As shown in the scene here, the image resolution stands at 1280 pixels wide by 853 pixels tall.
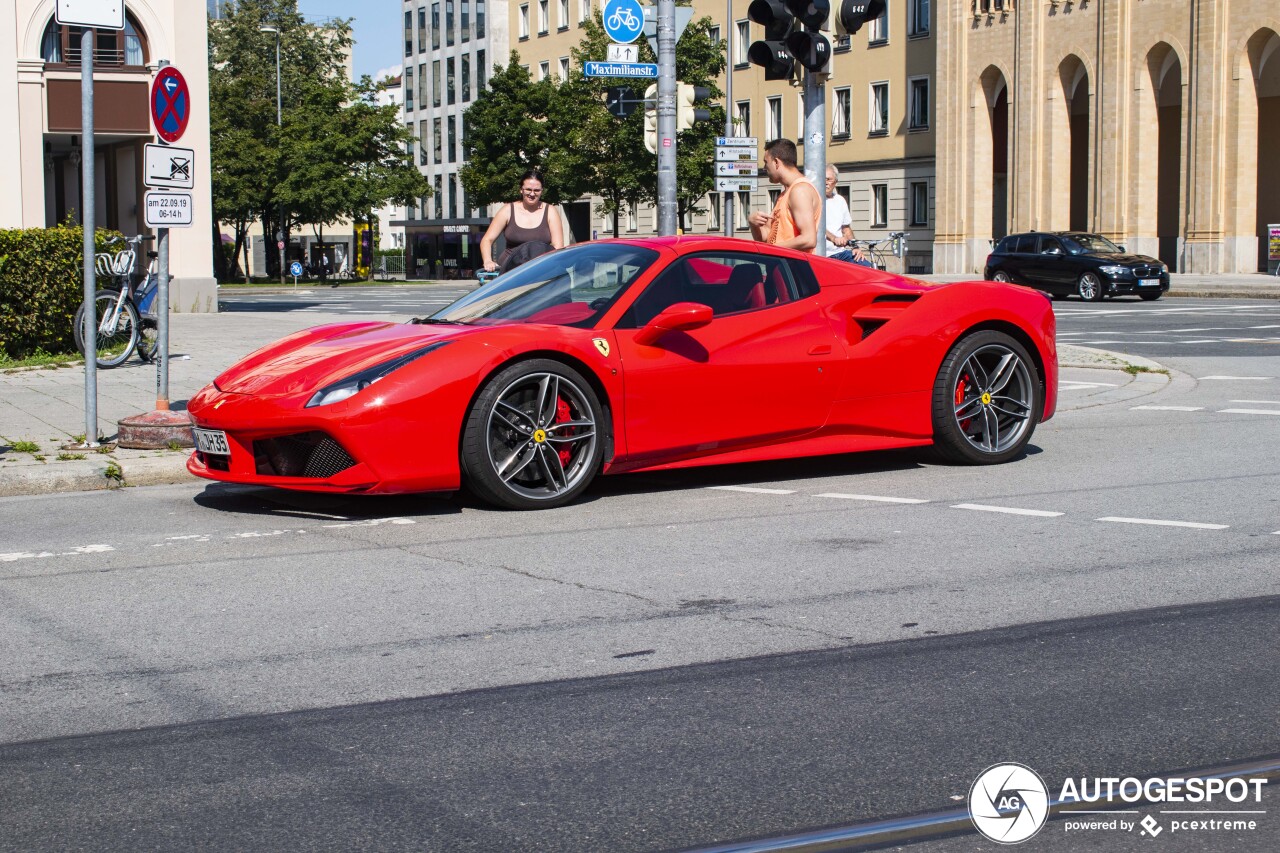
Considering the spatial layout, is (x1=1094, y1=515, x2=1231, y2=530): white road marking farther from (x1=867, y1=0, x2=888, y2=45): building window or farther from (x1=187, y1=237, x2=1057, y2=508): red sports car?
(x1=867, y1=0, x2=888, y2=45): building window

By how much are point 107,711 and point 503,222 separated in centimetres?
885

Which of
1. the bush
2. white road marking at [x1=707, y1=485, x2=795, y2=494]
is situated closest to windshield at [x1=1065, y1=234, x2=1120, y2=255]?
the bush

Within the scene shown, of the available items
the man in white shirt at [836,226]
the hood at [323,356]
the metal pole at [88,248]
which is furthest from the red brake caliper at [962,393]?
the man in white shirt at [836,226]

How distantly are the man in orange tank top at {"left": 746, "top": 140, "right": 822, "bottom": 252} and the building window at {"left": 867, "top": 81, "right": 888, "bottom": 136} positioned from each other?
49980 millimetres

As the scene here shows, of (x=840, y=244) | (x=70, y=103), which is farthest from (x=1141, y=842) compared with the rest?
(x=70, y=103)

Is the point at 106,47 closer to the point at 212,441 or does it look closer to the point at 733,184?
the point at 733,184

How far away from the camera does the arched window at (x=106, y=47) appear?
81.3 feet

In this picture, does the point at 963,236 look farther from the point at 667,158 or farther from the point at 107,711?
the point at 107,711

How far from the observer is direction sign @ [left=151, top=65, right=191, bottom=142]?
32.8 feet

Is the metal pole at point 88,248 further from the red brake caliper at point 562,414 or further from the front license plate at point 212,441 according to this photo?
the red brake caliper at point 562,414

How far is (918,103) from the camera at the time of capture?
58.6 meters

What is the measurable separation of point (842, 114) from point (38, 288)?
4952 centimetres

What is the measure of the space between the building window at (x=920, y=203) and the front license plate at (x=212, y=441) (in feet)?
173

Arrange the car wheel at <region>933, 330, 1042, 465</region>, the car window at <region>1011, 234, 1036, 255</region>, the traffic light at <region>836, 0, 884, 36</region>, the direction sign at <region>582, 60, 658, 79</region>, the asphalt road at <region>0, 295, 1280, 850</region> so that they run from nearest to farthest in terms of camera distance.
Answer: the asphalt road at <region>0, 295, 1280, 850</region>
the car wheel at <region>933, 330, 1042, 465</region>
the traffic light at <region>836, 0, 884, 36</region>
the direction sign at <region>582, 60, 658, 79</region>
the car window at <region>1011, 234, 1036, 255</region>
